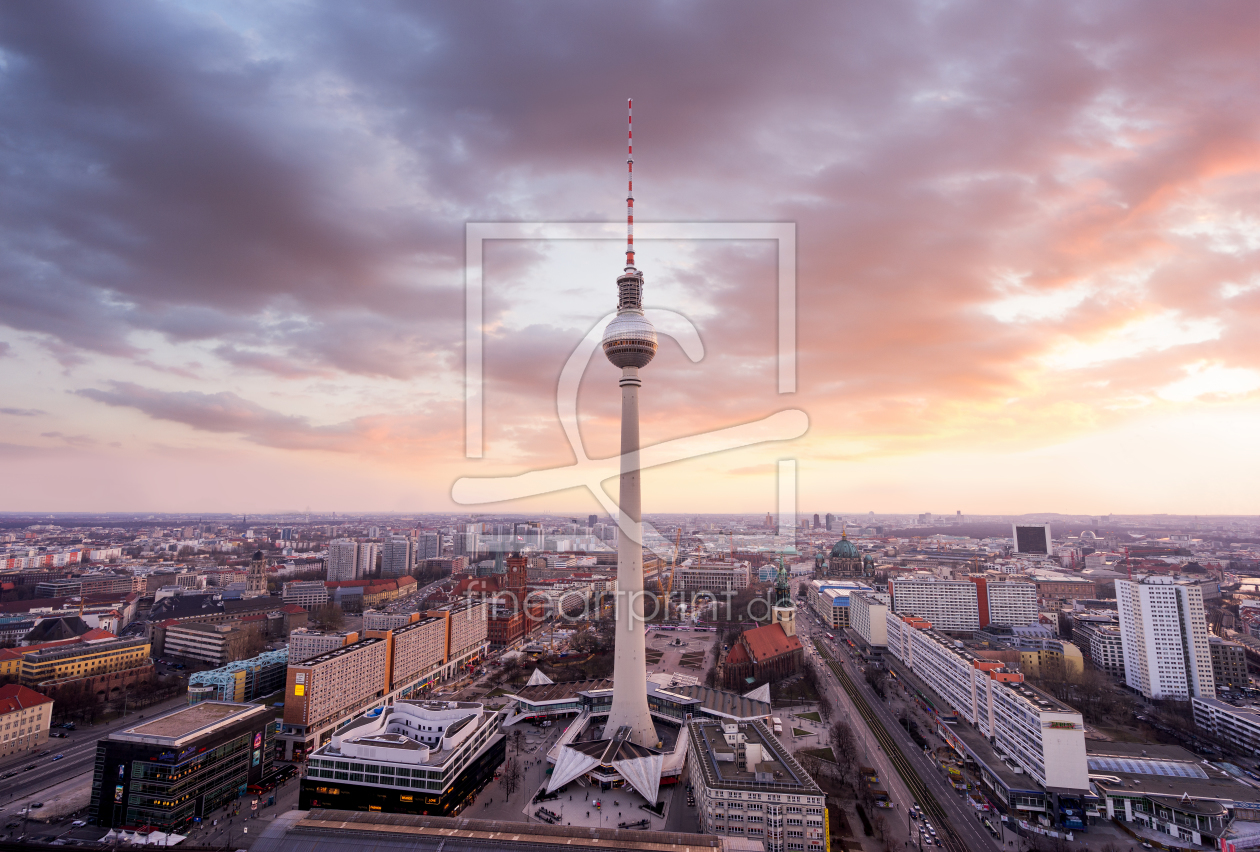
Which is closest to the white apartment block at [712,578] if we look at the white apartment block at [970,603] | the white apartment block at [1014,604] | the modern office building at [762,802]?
the white apartment block at [970,603]

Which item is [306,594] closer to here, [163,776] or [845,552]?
[163,776]

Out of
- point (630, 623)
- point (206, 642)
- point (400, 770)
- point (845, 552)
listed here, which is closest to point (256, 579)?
point (206, 642)

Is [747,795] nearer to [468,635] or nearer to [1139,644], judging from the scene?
[468,635]

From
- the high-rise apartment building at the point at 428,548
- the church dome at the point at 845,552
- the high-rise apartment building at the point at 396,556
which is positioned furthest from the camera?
the high-rise apartment building at the point at 428,548

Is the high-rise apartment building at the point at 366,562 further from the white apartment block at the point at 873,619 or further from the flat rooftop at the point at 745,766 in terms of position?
the flat rooftop at the point at 745,766

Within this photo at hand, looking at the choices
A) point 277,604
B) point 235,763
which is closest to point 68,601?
point 277,604

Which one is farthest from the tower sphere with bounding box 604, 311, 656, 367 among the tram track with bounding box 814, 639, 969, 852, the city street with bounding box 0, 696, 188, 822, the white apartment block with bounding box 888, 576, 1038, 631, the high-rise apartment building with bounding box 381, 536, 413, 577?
the high-rise apartment building with bounding box 381, 536, 413, 577
